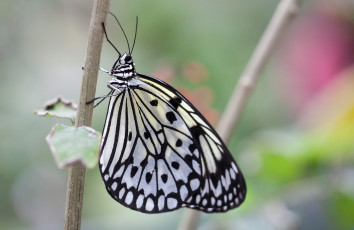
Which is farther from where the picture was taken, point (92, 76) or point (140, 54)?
point (140, 54)

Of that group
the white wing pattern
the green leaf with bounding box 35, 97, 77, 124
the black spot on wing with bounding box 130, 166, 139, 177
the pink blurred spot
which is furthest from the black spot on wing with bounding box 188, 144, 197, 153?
the pink blurred spot

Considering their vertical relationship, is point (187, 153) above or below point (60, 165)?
above

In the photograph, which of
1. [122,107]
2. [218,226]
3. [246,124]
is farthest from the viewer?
[246,124]

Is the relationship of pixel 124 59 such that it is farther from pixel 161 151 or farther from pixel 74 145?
pixel 74 145

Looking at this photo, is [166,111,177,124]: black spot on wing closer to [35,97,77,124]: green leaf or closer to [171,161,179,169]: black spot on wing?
[171,161,179,169]: black spot on wing

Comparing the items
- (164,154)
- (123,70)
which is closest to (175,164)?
(164,154)

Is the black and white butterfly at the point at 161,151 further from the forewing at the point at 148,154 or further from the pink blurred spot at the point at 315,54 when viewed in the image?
the pink blurred spot at the point at 315,54

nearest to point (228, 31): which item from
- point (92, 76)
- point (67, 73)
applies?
point (67, 73)

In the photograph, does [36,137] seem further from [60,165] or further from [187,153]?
[60,165]
